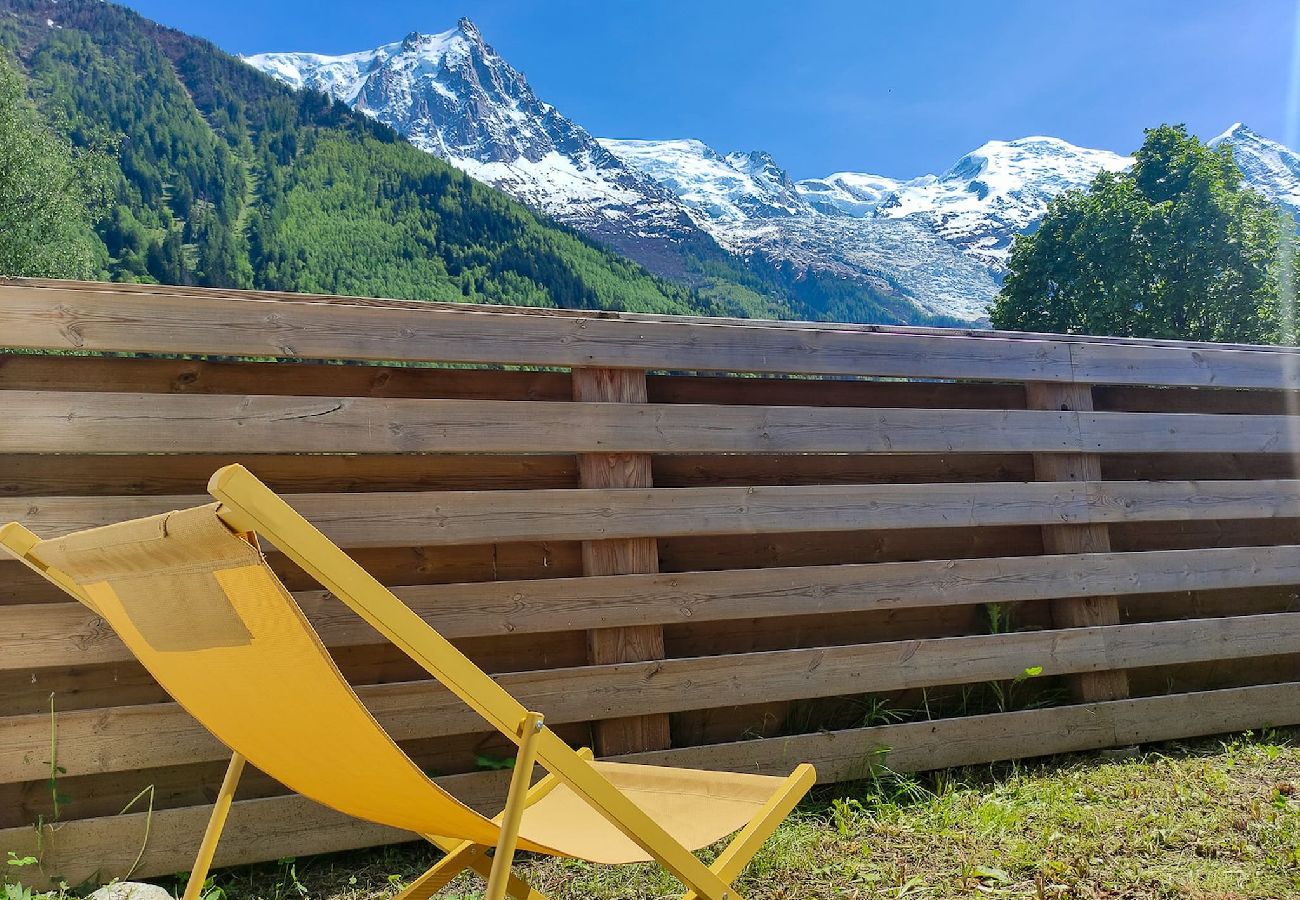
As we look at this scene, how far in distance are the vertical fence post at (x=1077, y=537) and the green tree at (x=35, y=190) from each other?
87.8ft

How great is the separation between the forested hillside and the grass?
70.9m

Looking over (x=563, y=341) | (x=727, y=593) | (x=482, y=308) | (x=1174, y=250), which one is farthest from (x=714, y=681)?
(x=1174, y=250)

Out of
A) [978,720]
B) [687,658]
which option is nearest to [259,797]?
[687,658]

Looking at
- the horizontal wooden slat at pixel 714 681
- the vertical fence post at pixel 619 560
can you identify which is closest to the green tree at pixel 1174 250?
the horizontal wooden slat at pixel 714 681

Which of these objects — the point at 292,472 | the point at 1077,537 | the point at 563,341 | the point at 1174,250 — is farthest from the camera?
the point at 1174,250

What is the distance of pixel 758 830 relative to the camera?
5.22ft

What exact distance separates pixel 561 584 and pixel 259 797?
3.79 feet

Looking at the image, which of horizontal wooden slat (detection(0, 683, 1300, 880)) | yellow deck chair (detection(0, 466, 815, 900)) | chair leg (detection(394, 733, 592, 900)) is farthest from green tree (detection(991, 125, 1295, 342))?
yellow deck chair (detection(0, 466, 815, 900))

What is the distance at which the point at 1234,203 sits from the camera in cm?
2011

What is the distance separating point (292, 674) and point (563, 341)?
2.06 meters

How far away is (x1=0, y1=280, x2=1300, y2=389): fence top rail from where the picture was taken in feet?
8.27

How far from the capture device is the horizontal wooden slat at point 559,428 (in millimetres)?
2512

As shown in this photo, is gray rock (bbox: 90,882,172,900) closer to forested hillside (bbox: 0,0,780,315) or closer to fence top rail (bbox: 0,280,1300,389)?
fence top rail (bbox: 0,280,1300,389)

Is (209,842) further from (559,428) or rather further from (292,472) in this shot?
(559,428)
